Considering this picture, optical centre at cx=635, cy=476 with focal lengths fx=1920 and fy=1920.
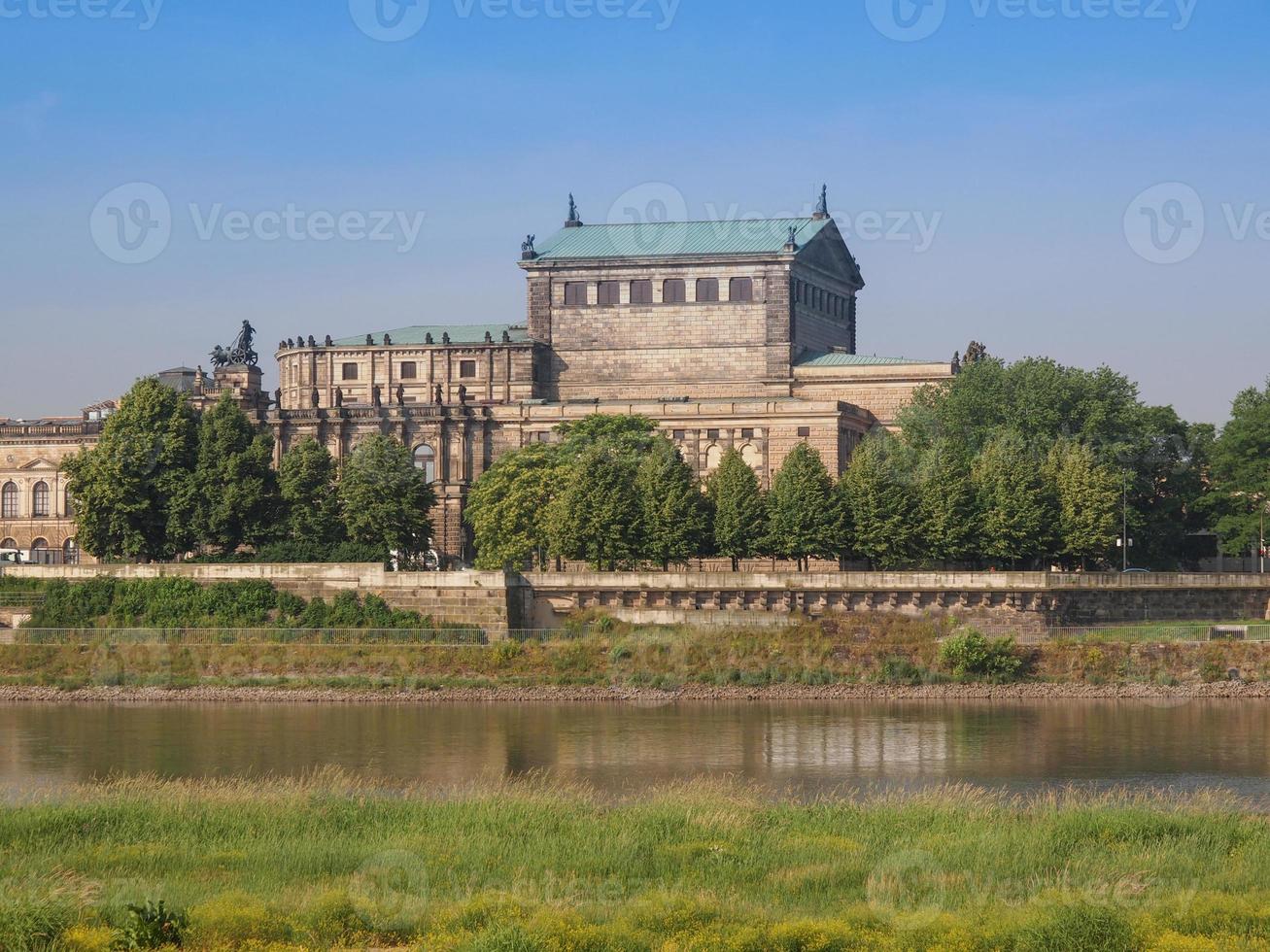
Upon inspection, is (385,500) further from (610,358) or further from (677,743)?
(677,743)

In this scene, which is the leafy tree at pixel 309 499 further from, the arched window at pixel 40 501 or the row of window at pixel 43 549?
the arched window at pixel 40 501

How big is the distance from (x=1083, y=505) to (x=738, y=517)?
656 inches

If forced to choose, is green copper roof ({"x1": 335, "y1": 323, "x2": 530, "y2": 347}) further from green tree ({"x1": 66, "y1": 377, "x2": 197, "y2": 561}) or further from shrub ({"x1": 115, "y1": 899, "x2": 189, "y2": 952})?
shrub ({"x1": 115, "y1": 899, "x2": 189, "y2": 952})

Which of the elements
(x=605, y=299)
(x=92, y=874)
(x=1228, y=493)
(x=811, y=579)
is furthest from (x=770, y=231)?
(x=92, y=874)

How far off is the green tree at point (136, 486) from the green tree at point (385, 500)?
25.8 ft

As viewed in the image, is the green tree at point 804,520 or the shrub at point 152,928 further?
the green tree at point 804,520

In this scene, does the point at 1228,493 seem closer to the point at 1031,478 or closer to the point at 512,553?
the point at 1031,478

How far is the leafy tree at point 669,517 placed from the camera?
89188 millimetres

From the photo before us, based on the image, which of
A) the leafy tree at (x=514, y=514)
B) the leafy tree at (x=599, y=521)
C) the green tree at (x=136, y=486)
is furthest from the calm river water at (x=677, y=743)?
the leafy tree at (x=514, y=514)

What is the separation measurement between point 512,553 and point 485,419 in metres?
24.8

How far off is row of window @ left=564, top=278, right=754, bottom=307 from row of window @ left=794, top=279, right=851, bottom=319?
403 cm

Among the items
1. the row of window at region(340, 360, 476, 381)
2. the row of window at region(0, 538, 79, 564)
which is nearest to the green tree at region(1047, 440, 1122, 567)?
the row of window at region(340, 360, 476, 381)

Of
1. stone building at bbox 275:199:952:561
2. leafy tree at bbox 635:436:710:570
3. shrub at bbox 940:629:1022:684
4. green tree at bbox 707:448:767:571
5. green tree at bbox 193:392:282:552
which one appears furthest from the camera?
stone building at bbox 275:199:952:561

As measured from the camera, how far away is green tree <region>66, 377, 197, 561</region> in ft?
299
